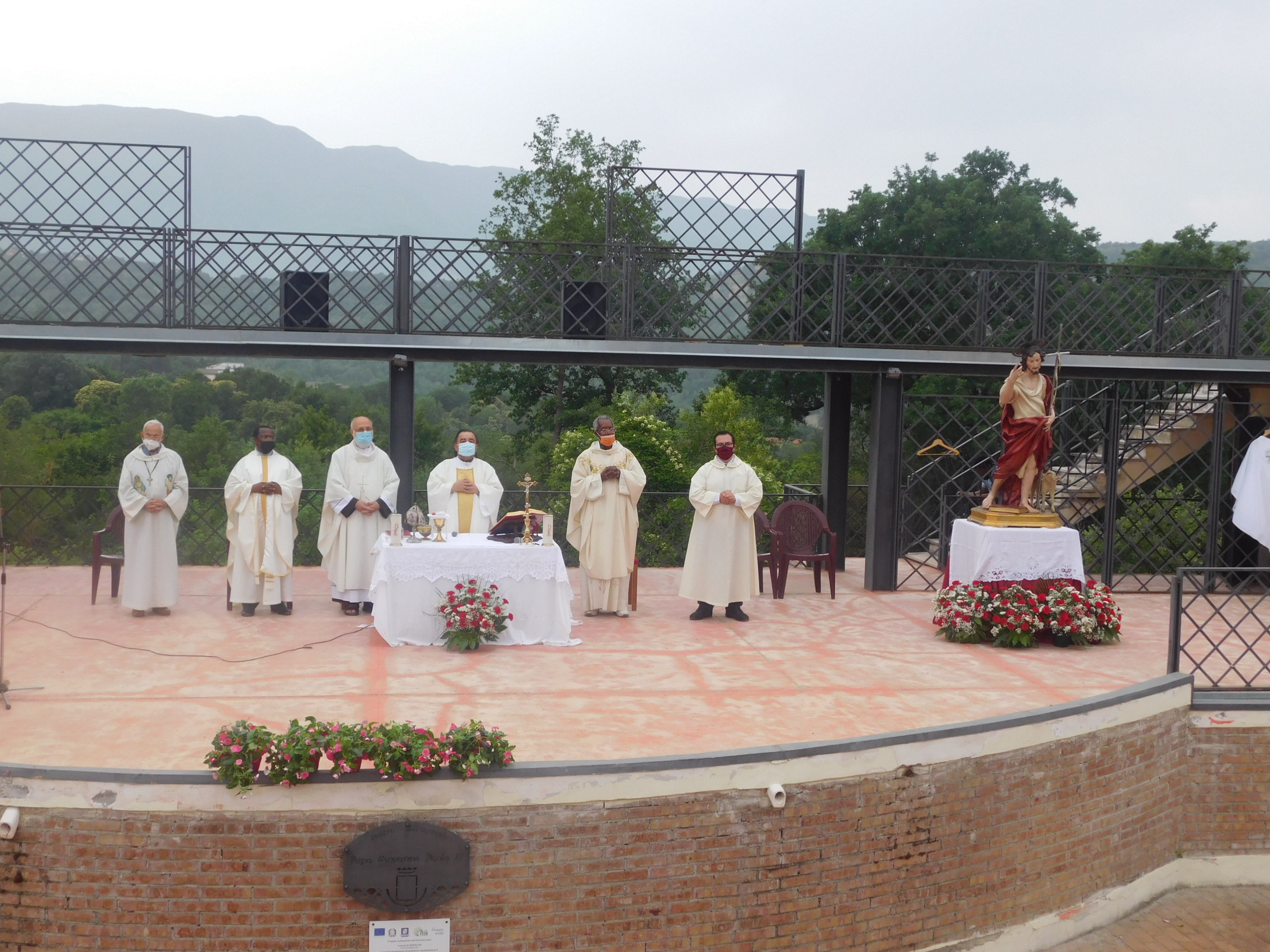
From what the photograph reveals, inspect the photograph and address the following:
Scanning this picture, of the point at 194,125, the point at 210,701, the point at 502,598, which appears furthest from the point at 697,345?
the point at 194,125

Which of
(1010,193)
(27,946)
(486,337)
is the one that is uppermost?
(1010,193)

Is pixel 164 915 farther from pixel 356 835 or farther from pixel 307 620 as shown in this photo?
pixel 307 620

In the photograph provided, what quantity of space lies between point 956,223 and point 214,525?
1854cm

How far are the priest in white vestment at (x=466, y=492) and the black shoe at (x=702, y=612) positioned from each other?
2083mm

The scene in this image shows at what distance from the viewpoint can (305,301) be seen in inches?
438

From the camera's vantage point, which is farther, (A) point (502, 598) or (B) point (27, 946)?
(A) point (502, 598)

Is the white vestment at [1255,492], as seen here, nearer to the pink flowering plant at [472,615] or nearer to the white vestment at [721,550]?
the white vestment at [721,550]

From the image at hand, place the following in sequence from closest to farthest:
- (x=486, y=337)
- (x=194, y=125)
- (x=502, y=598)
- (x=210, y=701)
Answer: (x=210, y=701), (x=502, y=598), (x=486, y=337), (x=194, y=125)

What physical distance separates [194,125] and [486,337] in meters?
137

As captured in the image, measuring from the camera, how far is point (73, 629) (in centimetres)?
948

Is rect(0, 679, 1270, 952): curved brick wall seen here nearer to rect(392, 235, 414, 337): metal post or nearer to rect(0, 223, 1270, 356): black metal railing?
rect(0, 223, 1270, 356): black metal railing

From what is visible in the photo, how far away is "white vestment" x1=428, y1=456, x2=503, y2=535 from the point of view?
1041cm

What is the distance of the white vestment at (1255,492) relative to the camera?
39.8 feet

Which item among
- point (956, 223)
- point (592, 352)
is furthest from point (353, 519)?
point (956, 223)
